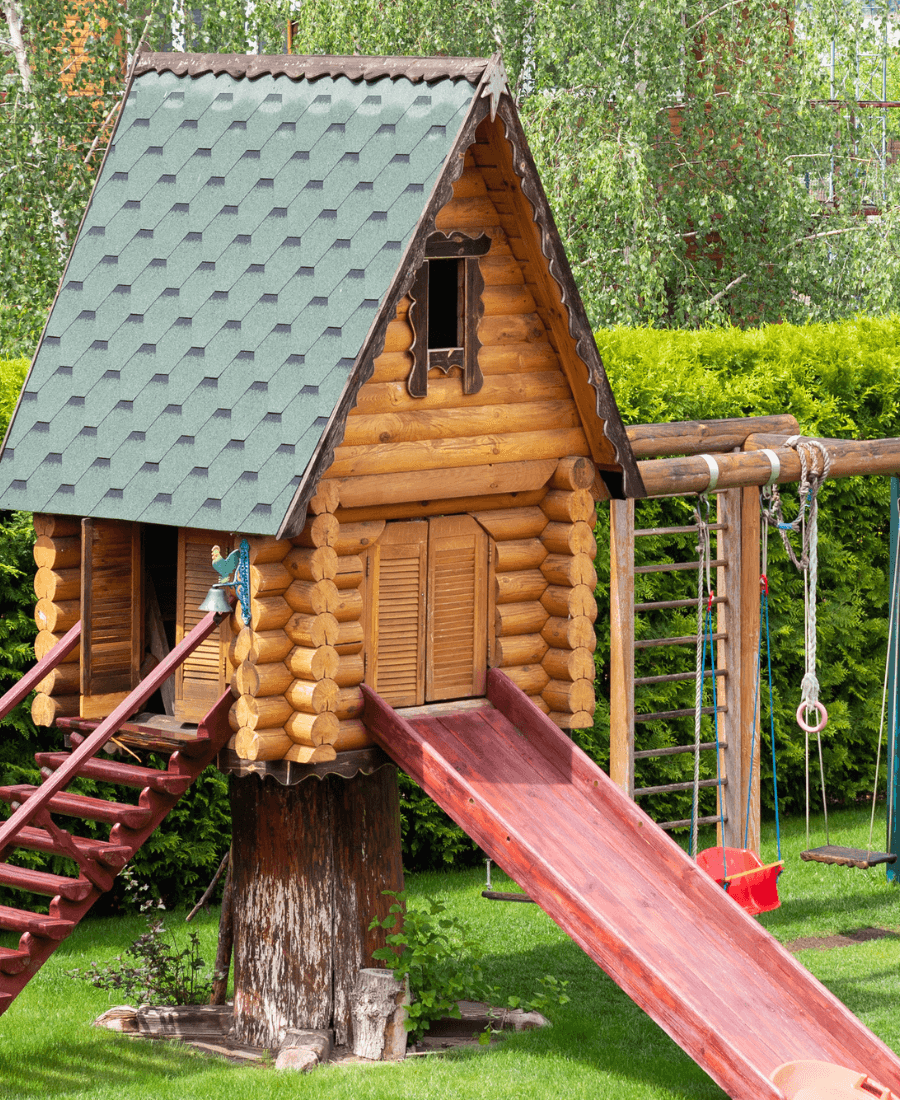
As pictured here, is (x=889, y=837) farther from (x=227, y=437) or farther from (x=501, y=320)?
(x=227, y=437)

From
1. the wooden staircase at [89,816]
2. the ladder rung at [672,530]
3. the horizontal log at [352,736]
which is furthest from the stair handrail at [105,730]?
the ladder rung at [672,530]

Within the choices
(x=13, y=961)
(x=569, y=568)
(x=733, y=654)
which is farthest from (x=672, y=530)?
(x=13, y=961)

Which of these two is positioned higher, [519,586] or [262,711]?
[519,586]

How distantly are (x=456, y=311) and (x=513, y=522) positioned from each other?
1006mm

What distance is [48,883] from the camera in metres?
7.66

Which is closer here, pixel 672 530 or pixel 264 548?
pixel 264 548

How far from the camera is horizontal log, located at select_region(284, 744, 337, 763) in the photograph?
25.3ft

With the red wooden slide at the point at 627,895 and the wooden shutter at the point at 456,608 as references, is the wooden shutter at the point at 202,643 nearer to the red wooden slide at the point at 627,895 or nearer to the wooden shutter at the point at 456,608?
the red wooden slide at the point at 627,895

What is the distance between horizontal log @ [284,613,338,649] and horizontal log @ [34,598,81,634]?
140 centimetres

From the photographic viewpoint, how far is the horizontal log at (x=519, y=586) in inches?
337

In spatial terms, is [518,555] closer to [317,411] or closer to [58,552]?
[317,411]

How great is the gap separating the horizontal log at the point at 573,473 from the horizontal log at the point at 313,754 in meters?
1.73

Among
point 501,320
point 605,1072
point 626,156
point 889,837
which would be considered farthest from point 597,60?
point 605,1072

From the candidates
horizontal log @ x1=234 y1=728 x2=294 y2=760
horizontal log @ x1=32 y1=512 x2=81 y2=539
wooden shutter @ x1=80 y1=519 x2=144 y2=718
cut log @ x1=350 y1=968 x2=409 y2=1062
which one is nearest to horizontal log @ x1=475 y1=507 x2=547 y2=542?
horizontal log @ x1=234 y1=728 x2=294 y2=760
